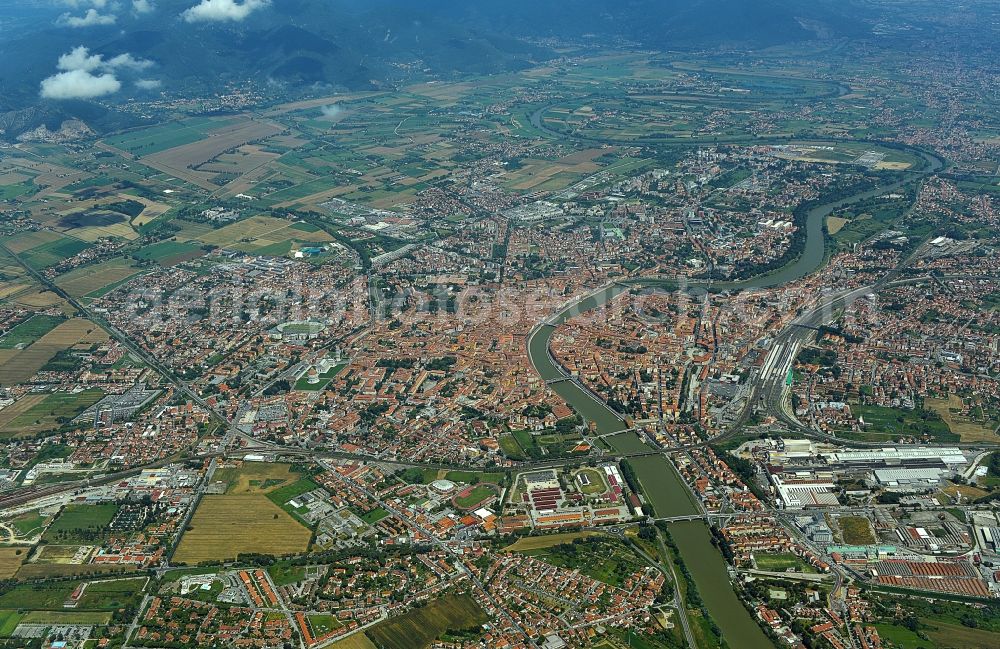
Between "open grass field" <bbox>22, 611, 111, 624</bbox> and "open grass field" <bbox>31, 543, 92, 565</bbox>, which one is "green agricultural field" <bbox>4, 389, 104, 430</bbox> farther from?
"open grass field" <bbox>22, 611, 111, 624</bbox>

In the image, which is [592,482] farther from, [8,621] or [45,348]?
[45,348]

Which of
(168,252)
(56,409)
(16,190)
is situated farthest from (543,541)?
(16,190)

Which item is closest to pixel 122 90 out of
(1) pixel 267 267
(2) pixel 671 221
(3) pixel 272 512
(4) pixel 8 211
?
(4) pixel 8 211

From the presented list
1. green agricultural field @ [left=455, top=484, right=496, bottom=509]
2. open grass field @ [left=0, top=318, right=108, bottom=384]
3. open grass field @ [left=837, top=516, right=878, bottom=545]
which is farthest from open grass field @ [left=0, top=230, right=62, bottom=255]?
open grass field @ [left=837, top=516, right=878, bottom=545]

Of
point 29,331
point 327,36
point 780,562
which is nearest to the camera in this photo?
point 780,562

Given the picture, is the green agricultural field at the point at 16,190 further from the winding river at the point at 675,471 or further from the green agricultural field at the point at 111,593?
the green agricultural field at the point at 111,593

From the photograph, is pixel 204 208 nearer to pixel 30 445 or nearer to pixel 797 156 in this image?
pixel 30 445
